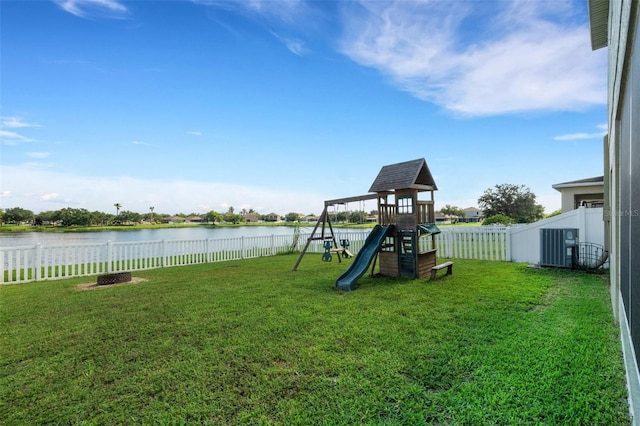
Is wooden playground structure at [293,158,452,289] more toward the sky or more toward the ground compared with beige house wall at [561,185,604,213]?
more toward the ground

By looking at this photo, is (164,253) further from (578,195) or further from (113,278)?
(578,195)

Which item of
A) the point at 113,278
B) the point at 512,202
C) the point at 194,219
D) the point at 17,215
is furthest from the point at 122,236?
the point at 194,219

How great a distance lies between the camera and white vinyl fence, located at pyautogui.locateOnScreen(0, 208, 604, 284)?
7.56 m

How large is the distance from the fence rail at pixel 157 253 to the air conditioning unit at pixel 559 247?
5.20 ft

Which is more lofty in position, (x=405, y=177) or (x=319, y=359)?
(x=405, y=177)

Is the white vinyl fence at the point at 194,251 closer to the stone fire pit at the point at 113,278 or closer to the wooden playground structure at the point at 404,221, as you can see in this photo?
the stone fire pit at the point at 113,278

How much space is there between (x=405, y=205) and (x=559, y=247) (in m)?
4.03

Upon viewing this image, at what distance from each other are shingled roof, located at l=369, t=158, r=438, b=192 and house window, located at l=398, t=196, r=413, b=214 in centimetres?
34

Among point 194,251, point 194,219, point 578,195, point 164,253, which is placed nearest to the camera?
point 164,253

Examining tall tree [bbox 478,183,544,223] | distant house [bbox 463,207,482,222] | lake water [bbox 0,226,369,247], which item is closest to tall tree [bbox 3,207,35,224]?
lake water [bbox 0,226,369,247]

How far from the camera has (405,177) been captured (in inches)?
292

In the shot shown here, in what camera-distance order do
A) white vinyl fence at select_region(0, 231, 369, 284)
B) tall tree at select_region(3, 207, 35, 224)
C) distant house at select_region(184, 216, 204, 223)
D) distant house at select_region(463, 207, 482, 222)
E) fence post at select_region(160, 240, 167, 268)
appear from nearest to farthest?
white vinyl fence at select_region(0, 231, 369, 284), fence post at select_region(160, 240, 167, 268), tall tree at select_region(3, 207, 35, 224), distant house at select_region(184, 216, 204, 223), distant house at select_region(463, 207, 482, 222)

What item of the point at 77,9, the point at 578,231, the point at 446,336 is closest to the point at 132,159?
the point at 77,9

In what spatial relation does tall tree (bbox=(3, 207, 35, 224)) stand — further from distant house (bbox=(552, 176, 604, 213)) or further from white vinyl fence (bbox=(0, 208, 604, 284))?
distant house (bbox=(552, 176, 604, 213))
